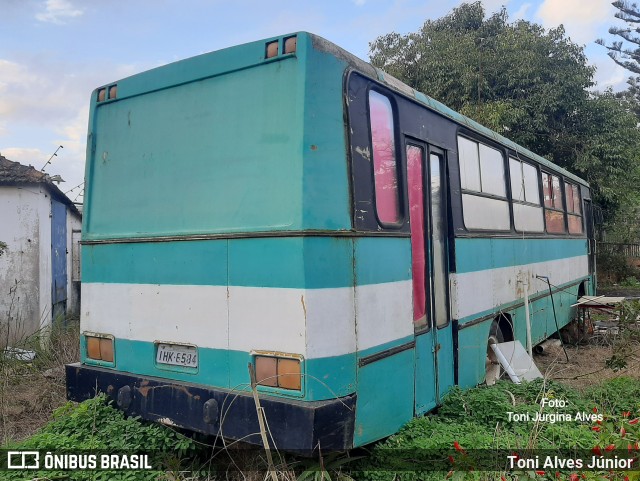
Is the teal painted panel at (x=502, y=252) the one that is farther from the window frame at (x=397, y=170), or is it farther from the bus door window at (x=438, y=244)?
the window frame at (x=397, y=170)

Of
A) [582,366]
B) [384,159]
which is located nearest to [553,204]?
[582,366]

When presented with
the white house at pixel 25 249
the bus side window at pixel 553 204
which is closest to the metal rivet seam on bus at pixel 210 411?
the white house at pixel 25 249

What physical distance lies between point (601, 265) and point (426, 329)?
1969 centimetres

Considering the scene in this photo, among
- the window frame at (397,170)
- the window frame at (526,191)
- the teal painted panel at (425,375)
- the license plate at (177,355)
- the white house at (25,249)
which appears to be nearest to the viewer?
the license plate at (177,355)

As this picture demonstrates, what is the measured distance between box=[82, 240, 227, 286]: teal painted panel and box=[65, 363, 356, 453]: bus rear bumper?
0.72m

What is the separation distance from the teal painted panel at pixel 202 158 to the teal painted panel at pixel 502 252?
7.59 feet

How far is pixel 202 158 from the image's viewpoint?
378cm

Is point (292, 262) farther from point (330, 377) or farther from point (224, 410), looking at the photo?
point (224, 410)

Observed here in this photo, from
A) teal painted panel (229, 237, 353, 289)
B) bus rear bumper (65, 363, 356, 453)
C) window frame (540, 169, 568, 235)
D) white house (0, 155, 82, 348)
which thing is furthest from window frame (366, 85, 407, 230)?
white house (0, 155, 82, 348)

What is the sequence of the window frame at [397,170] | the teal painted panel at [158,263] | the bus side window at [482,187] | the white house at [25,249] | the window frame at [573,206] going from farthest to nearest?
the window frame at [573,206], the white house at [25,249], the bus side window at [482,187], the window frame at [397,170], the teal painted panel at [158,263]

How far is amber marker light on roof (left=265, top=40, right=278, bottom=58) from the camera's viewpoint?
3.45m

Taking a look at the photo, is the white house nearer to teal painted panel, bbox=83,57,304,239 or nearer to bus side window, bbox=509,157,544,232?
teal painted panel, bbox=83,57,304,239

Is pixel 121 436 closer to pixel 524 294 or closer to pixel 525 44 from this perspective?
pixel 524 294

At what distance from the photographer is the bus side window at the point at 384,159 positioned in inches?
149
